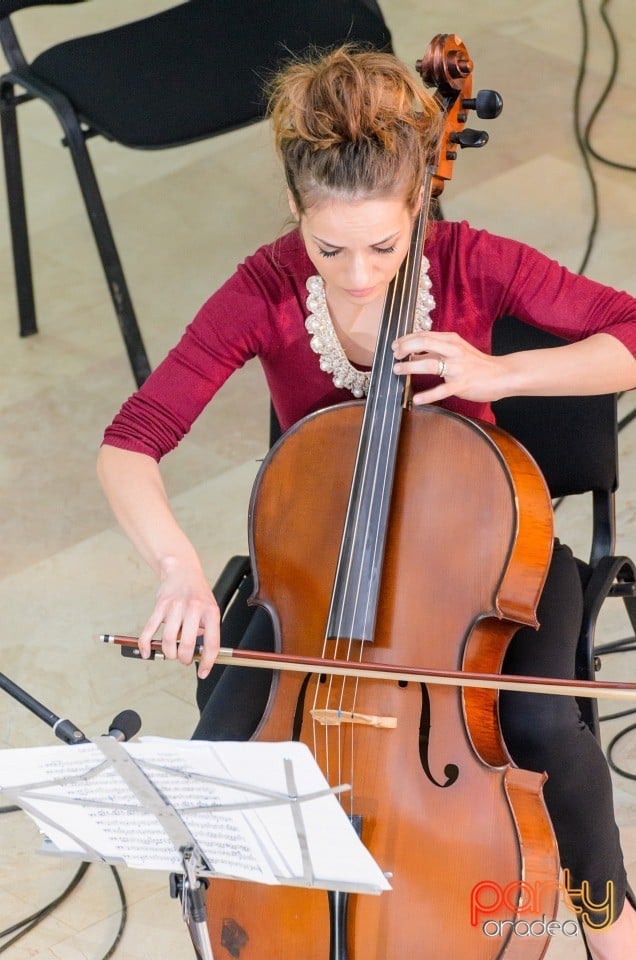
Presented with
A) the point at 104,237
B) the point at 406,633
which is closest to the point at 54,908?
the point at 406,633

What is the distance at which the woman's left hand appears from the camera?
1455 millimetres

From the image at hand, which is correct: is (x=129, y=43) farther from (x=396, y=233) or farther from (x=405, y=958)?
(x=405, y=958)

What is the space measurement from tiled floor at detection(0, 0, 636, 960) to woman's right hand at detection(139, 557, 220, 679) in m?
0.64

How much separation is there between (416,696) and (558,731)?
0.19m

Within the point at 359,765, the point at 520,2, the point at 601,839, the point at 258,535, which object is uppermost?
the point at 520,2

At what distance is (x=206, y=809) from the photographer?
113 cm

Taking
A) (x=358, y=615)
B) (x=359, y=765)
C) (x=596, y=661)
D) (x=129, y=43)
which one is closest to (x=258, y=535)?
(x=358, y=615)

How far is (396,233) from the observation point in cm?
146

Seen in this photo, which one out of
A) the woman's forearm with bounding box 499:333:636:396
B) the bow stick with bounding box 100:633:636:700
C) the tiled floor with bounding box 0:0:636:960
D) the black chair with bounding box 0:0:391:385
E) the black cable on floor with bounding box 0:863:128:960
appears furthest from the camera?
the black chair with bounding box 0:0:391:385

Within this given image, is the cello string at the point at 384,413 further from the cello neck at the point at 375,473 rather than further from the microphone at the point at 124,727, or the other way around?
the microphone at the point at 124,727

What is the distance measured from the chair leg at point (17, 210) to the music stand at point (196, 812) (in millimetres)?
1973

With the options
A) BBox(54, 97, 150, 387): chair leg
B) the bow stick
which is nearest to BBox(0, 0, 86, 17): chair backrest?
BBox(54, 97, 150, 387): chair leg

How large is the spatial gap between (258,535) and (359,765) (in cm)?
34

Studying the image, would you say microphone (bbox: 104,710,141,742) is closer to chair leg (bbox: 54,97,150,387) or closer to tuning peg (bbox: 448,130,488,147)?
tuning peg (bbox: 448,130,488,147)
